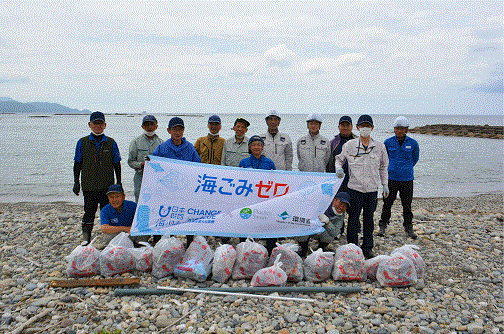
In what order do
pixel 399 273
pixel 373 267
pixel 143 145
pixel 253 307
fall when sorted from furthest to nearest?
pixel 143 145 < pixel 373 267 < pixel 399 273 < pixel 253 307

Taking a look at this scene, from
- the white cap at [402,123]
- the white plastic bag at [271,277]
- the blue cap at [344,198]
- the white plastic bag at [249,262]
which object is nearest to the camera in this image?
the white plastic bag at [271,277]

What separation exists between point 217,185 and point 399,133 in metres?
3.82

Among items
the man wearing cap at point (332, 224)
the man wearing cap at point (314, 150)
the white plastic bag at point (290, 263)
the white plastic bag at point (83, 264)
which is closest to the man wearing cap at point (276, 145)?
the man wearing cap at point (314, 150)

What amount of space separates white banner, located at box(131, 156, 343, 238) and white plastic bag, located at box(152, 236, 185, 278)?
0.89 ft

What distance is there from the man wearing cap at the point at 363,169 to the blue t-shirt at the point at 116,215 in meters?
3.38

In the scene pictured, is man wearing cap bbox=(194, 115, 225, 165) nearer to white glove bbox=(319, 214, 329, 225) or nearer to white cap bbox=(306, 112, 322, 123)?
white cap bbox=(306, 112, 322, 123)

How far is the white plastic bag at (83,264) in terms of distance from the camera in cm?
491

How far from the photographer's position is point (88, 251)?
4.98 metres

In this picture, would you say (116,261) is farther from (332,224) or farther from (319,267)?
(332,224)

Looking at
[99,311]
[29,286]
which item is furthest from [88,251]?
[99,311]

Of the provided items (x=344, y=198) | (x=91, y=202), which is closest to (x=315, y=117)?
(x=344, y=198)

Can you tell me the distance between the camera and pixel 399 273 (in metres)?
4.76

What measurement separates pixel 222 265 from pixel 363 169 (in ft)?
8.37

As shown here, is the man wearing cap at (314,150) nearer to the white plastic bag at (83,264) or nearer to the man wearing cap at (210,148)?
the man wearing cap at (210,148)
